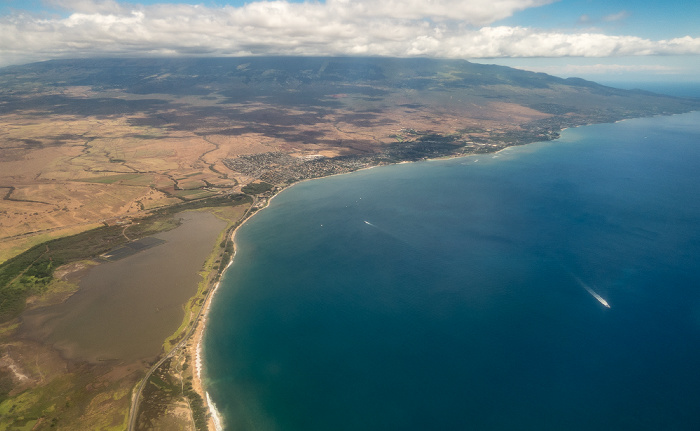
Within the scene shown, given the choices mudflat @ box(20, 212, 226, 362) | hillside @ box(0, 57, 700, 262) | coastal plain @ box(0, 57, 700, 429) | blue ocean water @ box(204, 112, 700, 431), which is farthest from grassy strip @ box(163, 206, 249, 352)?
hillside @ box(0, 57, 700, 262)

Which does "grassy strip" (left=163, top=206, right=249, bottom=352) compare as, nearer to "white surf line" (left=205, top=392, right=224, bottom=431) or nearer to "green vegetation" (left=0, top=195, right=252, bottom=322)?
"white surf line" (left=205, top=392, right=224, bottom=431)

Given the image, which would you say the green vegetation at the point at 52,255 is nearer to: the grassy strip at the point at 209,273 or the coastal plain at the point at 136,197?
the coastal plain at the point at 136,197

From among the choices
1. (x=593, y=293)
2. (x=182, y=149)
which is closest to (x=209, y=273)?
(x=593, y=293)

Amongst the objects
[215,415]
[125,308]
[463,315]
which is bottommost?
[125,308]

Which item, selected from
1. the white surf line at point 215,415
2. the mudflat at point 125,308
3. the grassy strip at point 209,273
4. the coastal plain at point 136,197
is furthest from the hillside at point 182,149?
the white surf line at point 215,415

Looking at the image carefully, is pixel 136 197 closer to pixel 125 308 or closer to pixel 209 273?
pixel 209 273

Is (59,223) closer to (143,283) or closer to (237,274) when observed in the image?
(143,283)

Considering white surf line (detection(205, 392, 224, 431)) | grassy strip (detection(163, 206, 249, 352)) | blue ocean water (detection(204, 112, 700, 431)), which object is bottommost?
white surf line (detection(205, 392, 224, 431))
